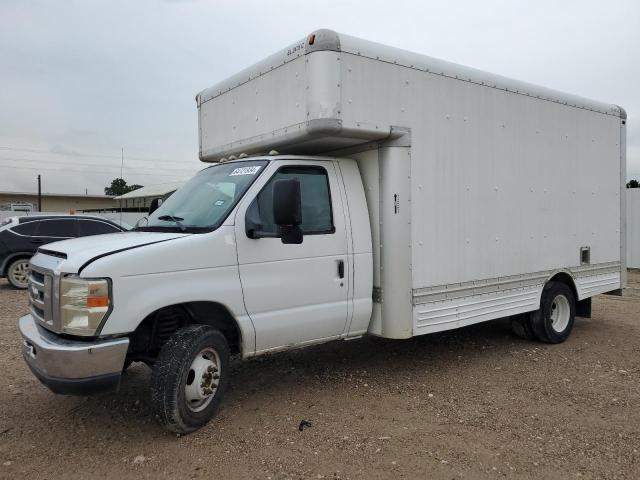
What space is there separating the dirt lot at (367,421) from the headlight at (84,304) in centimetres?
100

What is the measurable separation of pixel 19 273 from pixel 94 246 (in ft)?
32.0

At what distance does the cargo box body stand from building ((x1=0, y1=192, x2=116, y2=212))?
4537cm

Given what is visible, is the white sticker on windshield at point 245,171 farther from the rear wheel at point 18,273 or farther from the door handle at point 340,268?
the rear wheel at point 18,273

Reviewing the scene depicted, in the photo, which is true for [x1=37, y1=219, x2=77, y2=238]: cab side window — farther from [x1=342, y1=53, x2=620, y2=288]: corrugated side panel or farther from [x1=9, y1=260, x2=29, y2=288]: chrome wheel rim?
[x1=342, y1=53, x2=620, y2=288]: corrugated side panel

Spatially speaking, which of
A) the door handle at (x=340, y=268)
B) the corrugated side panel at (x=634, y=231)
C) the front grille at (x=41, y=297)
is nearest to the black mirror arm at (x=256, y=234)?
the door handle at (x=340, y=268)

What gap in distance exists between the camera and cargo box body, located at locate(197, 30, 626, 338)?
4812 millimetres

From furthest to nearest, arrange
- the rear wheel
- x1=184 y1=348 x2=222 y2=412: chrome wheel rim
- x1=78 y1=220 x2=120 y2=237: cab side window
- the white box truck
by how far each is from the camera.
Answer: x1=78 y1=220 x2=120 y2=237: cab side window < the rear wheel < x1=184 y1=348 x2=222 y2=412: chrome wheel rim < the white box truck

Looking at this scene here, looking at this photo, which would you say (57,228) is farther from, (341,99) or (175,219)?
(341,99)

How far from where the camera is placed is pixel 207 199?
15.5 ft

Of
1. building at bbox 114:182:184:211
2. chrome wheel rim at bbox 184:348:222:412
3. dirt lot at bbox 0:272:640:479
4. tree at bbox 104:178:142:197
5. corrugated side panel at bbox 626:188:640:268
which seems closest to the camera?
dirt lot at bbox 0:272:640:479

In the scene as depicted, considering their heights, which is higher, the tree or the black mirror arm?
the tree

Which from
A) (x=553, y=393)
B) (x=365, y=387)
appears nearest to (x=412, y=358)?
(x=365, y=387)

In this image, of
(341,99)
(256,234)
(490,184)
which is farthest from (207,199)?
(490,184)

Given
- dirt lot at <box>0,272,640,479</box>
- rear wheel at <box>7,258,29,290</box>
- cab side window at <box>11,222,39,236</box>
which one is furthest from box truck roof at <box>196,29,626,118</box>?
rear wheel at <box>7,258,29,290</box>
